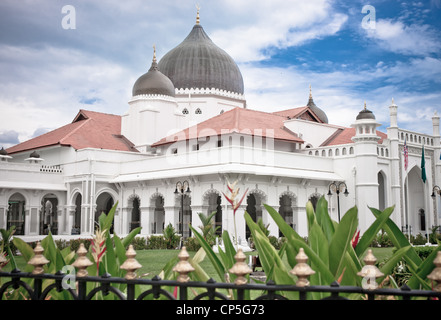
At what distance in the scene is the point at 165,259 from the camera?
14.9 metres

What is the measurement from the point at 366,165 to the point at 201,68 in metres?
13.4

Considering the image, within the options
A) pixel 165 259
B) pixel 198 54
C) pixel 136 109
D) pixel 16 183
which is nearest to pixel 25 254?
pixel 165 259

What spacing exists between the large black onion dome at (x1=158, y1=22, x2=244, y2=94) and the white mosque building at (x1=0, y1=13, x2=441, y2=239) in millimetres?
70

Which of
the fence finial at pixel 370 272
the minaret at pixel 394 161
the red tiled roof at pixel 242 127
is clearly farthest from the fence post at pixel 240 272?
the minaret at pixel 394 161

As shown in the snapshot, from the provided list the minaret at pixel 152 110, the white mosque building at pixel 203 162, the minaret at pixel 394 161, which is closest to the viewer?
the white mosque building at pixel 203 162

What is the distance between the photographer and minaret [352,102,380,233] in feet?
79.2

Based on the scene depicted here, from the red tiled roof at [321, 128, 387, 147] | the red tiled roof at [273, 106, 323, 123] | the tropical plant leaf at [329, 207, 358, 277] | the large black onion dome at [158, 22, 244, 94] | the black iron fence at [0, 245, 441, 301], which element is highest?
the large black onion dome at [158, 22, 244, 94]

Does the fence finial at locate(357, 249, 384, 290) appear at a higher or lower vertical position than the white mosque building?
lower

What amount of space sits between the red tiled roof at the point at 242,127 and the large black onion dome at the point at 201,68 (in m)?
5.11

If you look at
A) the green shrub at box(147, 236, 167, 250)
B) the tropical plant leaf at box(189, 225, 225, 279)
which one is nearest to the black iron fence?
the tropical plant leaf at box(189, 225, 225, 279)

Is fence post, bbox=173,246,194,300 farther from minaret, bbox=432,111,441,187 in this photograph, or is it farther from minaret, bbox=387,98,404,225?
minaret, bbox=432,111,441,187

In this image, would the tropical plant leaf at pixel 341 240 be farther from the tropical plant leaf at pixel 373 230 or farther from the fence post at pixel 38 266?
the fence post at pixel 38 266

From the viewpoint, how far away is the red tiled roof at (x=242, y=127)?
83.9 ft
